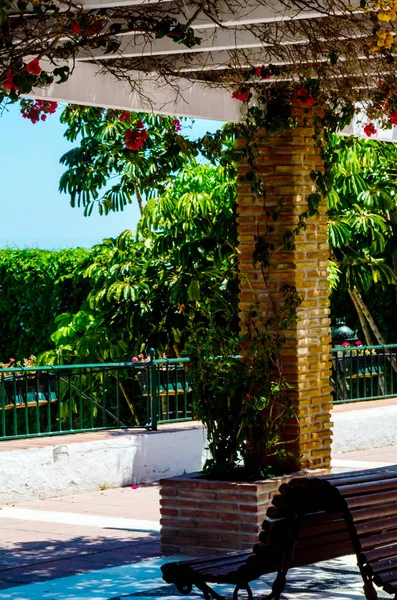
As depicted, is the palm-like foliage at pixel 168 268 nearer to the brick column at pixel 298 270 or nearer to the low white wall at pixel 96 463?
the low white wall at pixel 96 463

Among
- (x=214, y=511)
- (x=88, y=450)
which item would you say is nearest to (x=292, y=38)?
(x=214, y=511)

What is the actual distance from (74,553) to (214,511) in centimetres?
106

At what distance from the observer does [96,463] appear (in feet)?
35.0

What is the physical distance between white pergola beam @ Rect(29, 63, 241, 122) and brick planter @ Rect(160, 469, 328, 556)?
270cm

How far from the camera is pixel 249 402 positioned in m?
7.77

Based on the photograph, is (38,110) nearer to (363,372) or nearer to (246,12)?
(246,12)

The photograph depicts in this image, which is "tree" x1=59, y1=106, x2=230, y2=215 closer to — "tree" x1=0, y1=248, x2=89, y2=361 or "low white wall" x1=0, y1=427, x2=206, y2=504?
"low white wall" x1=0, y1=427, x2=206, y2=504

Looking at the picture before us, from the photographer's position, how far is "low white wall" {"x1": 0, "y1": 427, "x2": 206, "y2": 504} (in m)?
10.0

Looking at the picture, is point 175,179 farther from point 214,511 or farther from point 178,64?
point 214,511

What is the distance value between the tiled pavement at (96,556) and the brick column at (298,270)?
1.05m

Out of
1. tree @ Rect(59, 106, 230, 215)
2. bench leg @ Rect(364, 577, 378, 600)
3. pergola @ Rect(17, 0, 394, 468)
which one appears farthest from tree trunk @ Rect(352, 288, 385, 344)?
bench leg @ Rect(364, 577, 378, 600)

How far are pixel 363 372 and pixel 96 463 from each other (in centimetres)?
486

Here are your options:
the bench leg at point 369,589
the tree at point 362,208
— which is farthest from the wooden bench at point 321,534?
the tree at point 362,208

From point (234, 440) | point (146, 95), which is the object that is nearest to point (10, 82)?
point (146, 95)
